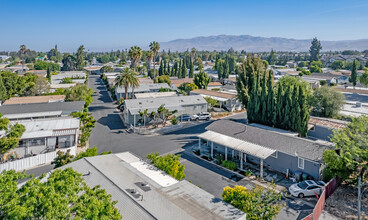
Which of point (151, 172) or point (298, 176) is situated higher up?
point (151, 172)

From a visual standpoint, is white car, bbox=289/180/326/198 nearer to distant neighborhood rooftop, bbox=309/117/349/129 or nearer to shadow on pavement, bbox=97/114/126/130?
distant neighborhood rooftop, bbox=309/117/349/129

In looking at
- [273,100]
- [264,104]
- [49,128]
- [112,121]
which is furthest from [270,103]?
[49,128]

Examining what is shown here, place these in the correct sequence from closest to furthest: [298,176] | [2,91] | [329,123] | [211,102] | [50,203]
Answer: [50,203] < [298,176] < [329,123] < [2,91] < [211,102]

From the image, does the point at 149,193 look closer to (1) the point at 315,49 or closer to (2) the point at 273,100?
(2) the point at 273,100

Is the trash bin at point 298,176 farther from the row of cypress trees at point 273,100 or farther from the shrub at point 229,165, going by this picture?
the row of cypress trees at point 273,100

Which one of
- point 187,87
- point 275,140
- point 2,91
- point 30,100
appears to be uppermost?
point 187,87

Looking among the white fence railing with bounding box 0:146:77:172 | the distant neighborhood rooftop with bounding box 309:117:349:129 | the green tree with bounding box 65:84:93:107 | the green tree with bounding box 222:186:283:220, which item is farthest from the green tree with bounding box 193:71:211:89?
the green tree with bounding box 222:186:283:220

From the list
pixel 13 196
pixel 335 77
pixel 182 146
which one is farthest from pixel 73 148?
pixel 335 77
